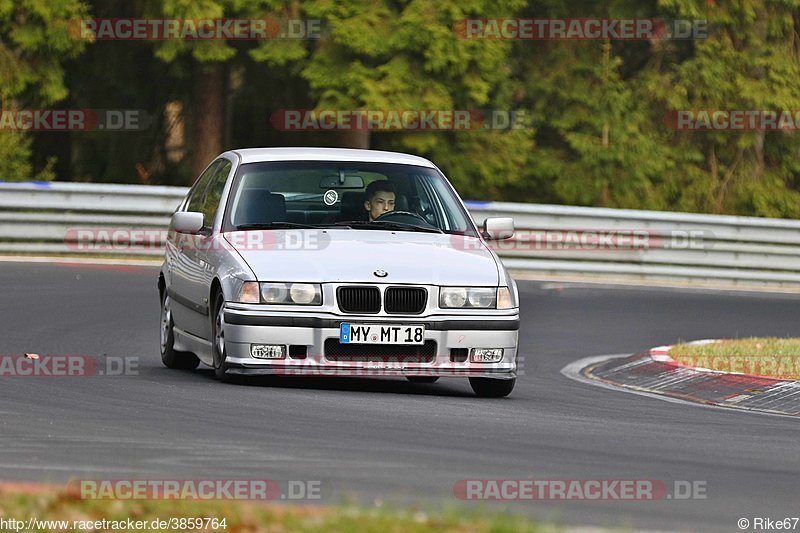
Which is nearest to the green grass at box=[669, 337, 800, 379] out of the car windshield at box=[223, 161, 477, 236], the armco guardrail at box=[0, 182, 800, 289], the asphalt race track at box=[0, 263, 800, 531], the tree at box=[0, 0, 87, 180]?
the asphalt race track at box=[0, 263, 800, 531]

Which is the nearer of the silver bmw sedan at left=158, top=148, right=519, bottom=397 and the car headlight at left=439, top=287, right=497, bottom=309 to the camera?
the silver bmw sedan at left=158, top=148, right=519, bottom=397

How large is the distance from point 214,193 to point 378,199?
1.26m

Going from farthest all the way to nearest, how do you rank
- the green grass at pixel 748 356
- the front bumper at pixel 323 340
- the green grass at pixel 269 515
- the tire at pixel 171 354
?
1. the green grass at pixel 748 356
2. the tire at pixel 171 354
3. the front bumper at pixel 323 340
4. the green grass at pixel 269 515

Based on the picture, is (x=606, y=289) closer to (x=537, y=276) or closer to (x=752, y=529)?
(x=537, y=276)

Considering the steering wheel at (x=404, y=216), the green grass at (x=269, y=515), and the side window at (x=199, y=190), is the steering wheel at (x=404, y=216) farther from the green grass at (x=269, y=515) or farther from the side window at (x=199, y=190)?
the green grass at (x=269, y=515)

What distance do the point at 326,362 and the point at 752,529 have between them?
461 centimetres

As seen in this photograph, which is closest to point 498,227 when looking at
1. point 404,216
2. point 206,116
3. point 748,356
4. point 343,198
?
point 404,216

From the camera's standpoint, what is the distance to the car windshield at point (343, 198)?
12.2 meters

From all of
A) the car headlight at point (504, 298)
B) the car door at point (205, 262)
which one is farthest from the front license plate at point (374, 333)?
the car door at point (205, 262)

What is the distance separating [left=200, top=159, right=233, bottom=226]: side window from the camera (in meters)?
12.6

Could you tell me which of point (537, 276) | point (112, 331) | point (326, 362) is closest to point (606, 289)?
point (537, 276)

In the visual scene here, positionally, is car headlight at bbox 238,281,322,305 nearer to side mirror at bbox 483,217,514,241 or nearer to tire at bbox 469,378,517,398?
tire at bbox 469,378,517,398

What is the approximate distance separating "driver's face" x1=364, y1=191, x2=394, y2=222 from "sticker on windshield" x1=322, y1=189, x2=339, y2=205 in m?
0.21

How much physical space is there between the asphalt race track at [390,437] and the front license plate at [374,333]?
368 millimetres
